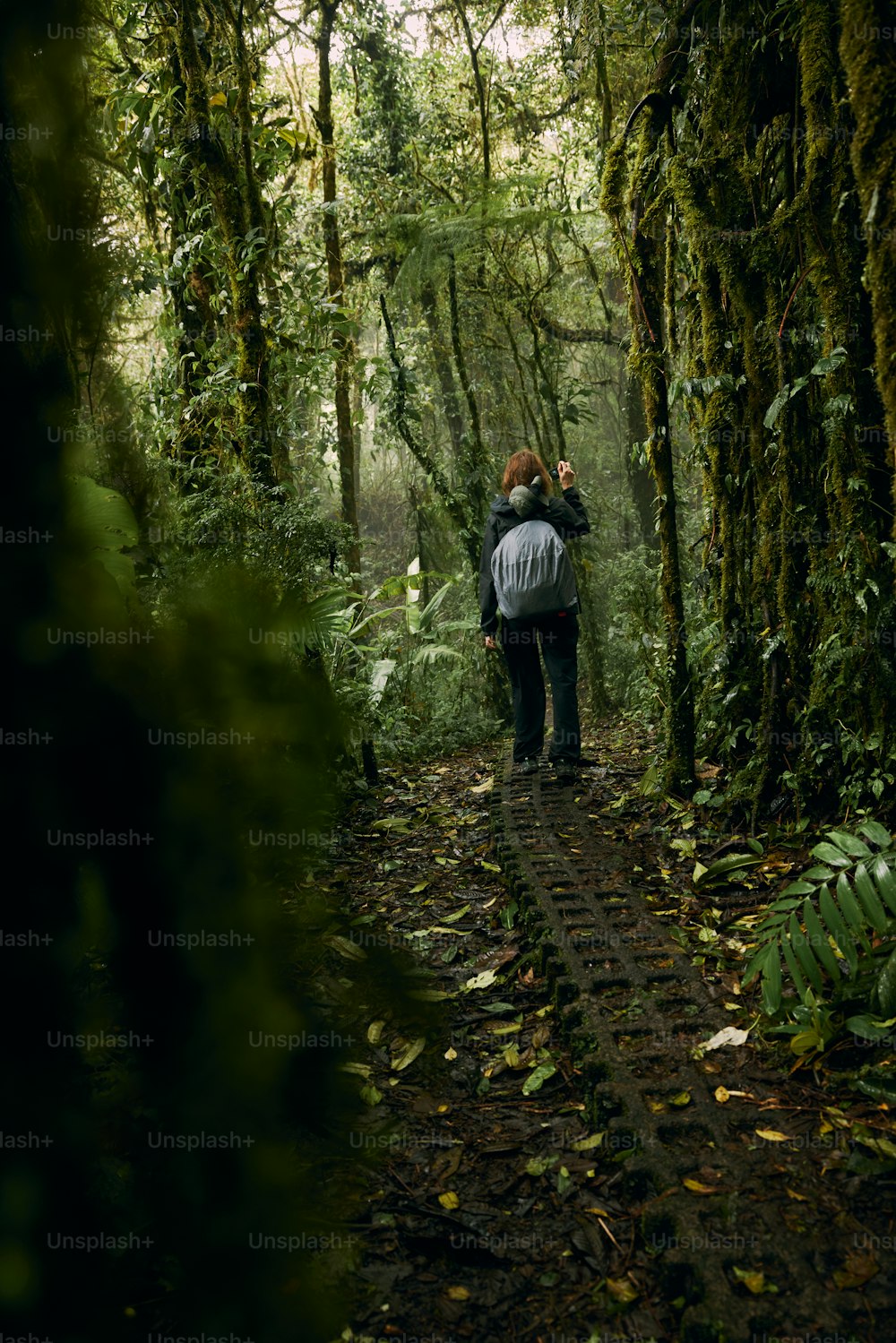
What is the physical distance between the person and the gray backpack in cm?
7

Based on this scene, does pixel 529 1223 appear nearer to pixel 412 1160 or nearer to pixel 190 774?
pixel 412 1160

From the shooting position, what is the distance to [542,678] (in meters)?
5.77

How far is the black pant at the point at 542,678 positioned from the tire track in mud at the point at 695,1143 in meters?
1.99

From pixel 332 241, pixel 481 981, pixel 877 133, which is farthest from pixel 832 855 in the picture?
pixel 332 241

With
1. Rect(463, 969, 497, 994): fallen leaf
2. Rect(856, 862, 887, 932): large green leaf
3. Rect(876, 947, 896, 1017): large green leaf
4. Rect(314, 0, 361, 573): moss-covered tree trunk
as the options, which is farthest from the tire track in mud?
Rect(314, 0, 361, 573): moss-covered tree trunk

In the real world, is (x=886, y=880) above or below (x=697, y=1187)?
above

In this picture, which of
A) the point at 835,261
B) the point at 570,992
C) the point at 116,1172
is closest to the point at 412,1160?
the point at 570,992

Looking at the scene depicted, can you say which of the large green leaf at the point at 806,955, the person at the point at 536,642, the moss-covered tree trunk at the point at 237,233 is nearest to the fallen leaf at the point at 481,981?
the large green leaf at the point at 806,955

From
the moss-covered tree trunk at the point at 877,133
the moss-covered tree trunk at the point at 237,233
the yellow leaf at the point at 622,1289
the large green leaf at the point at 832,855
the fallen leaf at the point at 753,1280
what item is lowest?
the yellow leaf at the point at 622,1289

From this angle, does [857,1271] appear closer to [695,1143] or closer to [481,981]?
[695,1143]

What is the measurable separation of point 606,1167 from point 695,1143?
8.9 inches

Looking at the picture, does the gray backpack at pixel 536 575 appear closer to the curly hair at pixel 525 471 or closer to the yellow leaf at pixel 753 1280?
the curly hair at pixel 525 471

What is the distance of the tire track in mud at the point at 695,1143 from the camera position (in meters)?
1.62

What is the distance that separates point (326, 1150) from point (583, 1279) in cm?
159
